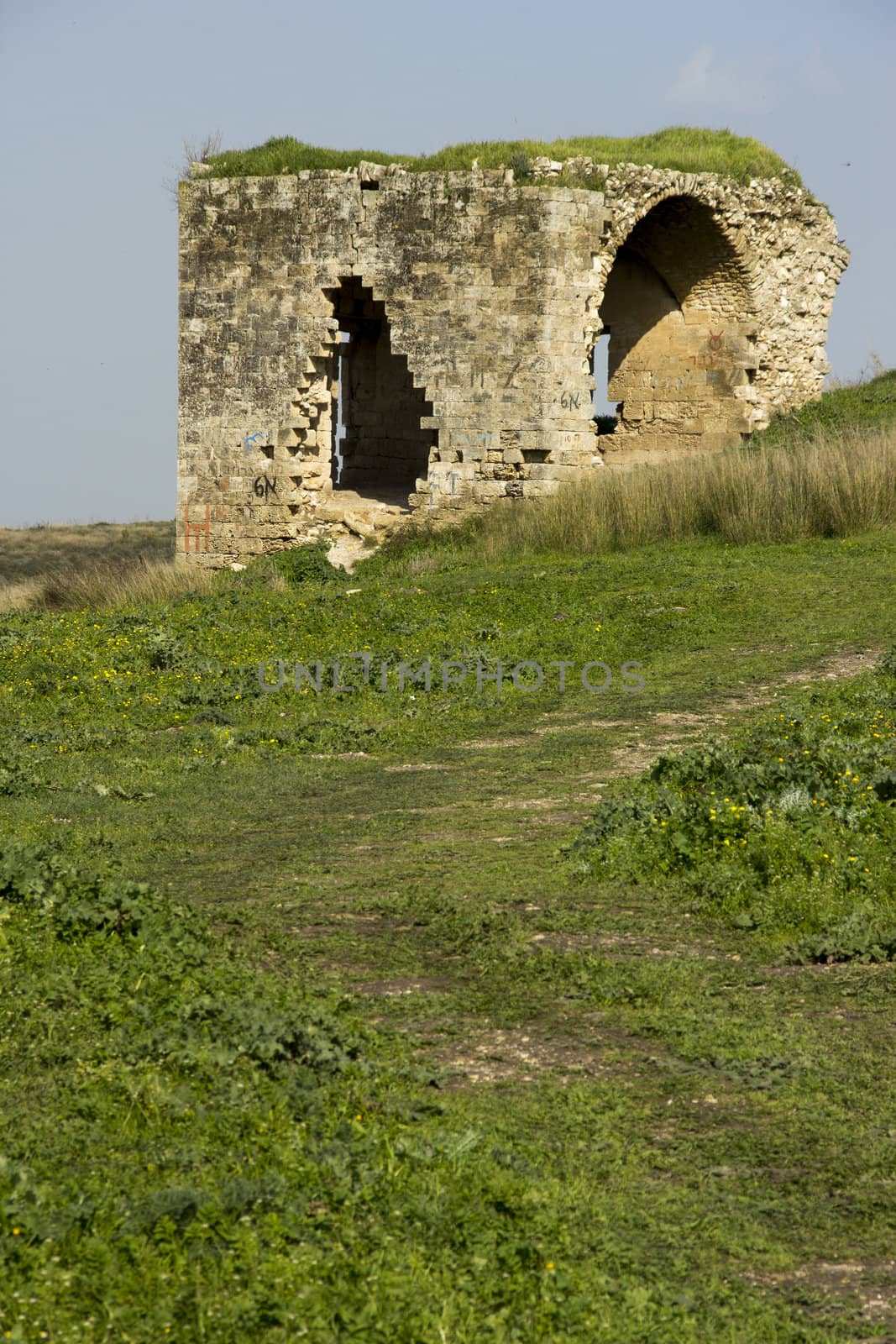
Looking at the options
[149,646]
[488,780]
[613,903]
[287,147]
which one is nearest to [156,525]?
[287,147]

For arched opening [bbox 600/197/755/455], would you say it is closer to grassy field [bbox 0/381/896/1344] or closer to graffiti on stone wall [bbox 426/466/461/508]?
graffiti on stone wall [bbox 426/466/461/508]

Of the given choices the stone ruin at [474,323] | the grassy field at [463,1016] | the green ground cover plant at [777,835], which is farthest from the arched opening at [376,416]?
the green ground cover plant at [777,835]

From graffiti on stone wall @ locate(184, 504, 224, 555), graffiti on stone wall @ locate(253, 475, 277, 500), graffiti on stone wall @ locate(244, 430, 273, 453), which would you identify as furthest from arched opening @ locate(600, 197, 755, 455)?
graffiti on stone wall @ locate(184, 504, 224, 555)

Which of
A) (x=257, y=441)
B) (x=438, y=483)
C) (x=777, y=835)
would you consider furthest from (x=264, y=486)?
(x=777, y=835)

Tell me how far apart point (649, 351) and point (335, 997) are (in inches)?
638

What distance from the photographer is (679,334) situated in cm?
1994

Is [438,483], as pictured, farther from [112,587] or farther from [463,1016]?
[463,1016]

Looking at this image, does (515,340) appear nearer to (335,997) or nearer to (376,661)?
(376,661)

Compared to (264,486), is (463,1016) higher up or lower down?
lower down

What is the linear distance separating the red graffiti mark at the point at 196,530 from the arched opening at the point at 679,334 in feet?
18.8

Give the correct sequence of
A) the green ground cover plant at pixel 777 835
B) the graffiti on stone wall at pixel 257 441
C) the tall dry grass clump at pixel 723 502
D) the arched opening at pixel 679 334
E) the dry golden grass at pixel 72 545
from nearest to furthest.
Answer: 1. the green ground cover plant at pixel 777 835
2. the tall dry grass clump at pixel 723 502
3. the graffiti on stone wall at pixel 257 441
4. the arched opening at pixel 679 334
5. the dry golden grass at pixel 72 545

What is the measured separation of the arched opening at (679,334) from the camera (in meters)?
19.4

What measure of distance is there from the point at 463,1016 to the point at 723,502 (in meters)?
11.0

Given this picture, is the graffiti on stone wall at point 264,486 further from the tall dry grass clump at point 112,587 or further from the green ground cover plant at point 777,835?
the green ground cover plant at point 777,835
